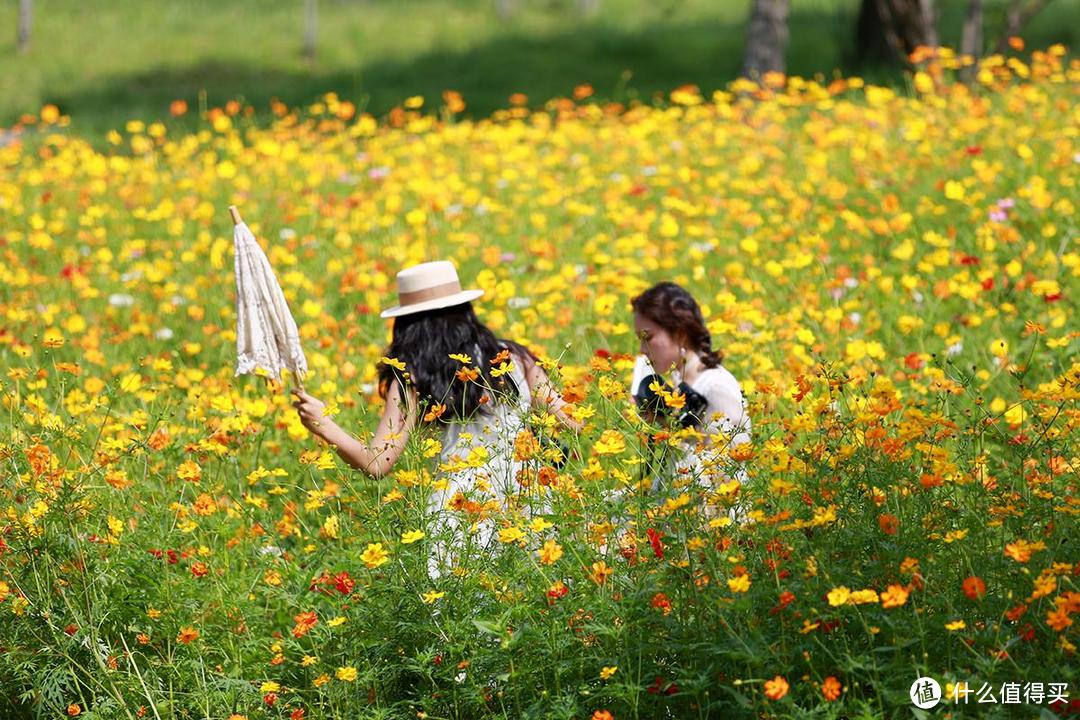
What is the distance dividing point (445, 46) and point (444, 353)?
1512cm

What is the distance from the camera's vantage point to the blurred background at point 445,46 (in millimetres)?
12844

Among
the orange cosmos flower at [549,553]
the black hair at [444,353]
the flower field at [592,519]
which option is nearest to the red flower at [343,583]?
the flower field at [592,519]

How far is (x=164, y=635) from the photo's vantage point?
3.30 meters

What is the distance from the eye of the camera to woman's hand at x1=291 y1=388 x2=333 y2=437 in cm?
365

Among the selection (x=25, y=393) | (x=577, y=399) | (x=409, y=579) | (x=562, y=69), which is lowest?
(x=562, y=69)

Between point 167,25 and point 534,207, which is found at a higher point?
point 534,207

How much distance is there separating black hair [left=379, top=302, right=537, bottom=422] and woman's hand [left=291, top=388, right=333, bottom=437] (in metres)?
0.25

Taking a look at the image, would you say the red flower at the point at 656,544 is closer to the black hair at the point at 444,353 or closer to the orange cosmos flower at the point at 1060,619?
the orange cosmos flower at the point at 1060,619

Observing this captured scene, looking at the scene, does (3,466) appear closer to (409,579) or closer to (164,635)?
(164,635)

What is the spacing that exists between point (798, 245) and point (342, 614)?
3.94 meters

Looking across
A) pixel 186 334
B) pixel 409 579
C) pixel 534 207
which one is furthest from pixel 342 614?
pixel 534 207

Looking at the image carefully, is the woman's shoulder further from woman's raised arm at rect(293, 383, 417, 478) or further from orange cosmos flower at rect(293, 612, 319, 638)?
orange cosmos flower at rect(293, 612, 319, 638)

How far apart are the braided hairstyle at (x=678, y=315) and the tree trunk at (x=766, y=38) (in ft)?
21.4

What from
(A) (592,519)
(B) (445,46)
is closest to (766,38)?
(A) (592,519)
